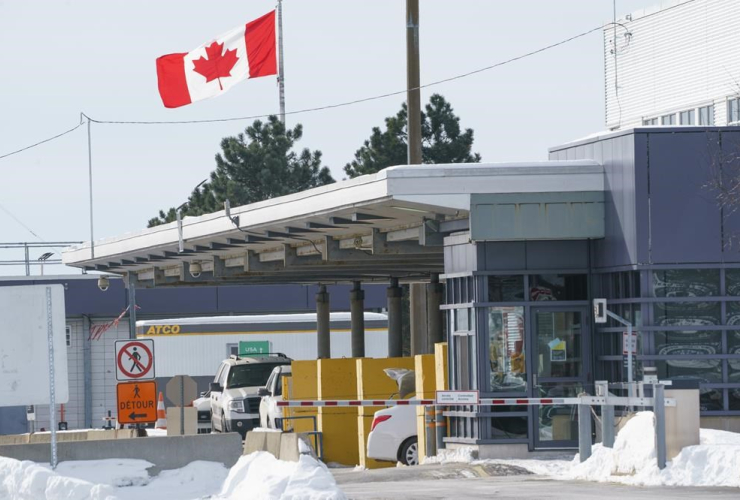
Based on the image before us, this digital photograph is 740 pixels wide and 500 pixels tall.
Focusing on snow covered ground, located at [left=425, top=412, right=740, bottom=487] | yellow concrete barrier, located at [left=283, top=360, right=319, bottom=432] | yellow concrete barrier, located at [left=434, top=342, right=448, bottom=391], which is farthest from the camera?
yellow concrete barrier, located at [left=283, top=360, right=319, bottom=432]

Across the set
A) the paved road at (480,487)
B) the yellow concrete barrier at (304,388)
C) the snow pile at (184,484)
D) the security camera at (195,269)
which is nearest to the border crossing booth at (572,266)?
the paved road at (480,487)

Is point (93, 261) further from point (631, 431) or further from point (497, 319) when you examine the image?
point (631, 431)

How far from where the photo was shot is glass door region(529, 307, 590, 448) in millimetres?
23328

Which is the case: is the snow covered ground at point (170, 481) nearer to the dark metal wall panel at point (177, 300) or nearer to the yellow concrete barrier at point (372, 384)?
the yellow concrete barrier at point (372, 384)

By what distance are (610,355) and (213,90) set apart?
16.6 metres

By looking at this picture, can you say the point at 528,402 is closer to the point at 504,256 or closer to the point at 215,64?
the point at 504,256

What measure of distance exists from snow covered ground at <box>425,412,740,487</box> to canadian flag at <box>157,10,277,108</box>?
18255 mm

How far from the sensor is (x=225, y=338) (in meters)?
52.0

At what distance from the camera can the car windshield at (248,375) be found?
34625mm

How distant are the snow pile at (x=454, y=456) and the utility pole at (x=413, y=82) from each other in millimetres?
7820

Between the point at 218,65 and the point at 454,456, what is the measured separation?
1631cm

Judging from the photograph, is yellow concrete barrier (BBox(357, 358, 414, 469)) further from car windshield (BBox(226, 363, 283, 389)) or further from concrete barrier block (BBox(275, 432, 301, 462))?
concrete barrier block (BBox(275, 432, 301, 462))

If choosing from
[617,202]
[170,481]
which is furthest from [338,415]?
[170,481]

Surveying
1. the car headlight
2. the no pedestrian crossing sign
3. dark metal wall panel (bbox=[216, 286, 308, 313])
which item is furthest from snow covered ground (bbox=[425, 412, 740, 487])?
dark metal wall panel (bbox=[216, 286, 308, 313])
